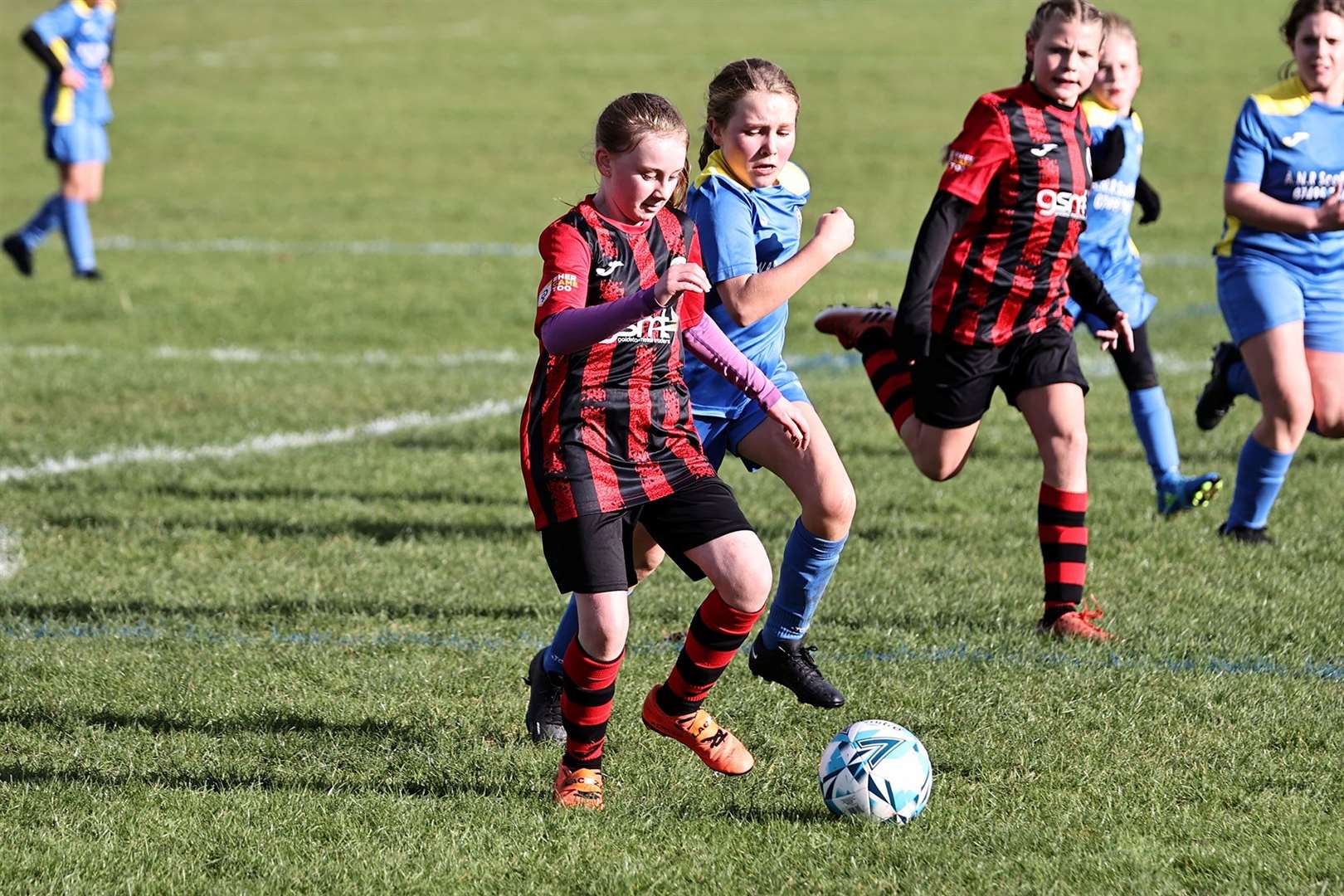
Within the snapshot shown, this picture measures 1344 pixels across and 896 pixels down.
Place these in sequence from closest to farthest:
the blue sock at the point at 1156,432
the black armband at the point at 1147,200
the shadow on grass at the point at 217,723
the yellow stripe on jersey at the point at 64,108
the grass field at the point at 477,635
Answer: the grass field at the point at 477,635, the shadow on grass at the point at 217,723, the blue sock at the point at 1156,432, the black armband at the point at 1147,200, the yellow stripe on jersey at the point at 64,108

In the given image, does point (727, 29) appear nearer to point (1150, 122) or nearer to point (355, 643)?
point (1150, 122)

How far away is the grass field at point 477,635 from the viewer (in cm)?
392

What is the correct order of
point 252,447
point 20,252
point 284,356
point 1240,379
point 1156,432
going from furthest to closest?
point 20,252 < point 284,356 < point 252,447 < point 1240,379 < point 1156,432

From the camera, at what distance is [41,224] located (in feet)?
47.2

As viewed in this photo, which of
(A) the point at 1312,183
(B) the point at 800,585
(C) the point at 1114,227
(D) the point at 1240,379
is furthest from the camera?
(D) the point at 1240,379

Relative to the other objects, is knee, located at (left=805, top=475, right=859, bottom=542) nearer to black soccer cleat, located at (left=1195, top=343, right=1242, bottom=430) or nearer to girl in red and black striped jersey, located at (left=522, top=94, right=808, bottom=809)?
girl in red and black striped jersey, located at (left=522, top=94, right=808, bottom=809)

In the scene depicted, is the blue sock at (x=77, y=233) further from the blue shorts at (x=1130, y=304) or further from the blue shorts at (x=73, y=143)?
the blue shorts at (x=1130, y=304)

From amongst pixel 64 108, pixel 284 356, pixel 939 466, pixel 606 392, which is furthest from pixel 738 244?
pixel 64 108

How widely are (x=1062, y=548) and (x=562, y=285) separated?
2.34 m

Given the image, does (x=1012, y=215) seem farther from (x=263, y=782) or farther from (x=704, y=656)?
(x=263, y=782)

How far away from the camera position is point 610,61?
30.8m

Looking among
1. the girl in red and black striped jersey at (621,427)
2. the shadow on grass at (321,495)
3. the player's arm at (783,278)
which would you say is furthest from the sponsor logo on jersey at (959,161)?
the shadow on grass at (321,495)

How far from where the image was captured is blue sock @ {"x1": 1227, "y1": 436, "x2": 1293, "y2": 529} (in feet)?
22.1

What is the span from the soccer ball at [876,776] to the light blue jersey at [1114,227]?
3.83 meters
